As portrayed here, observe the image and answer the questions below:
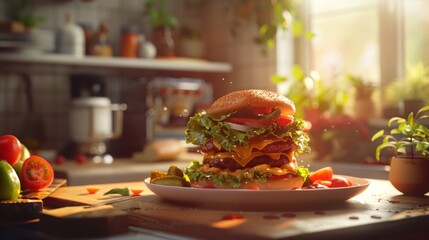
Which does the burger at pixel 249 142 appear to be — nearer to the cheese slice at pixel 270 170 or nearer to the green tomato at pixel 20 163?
the cheese slice at pixel 270 170

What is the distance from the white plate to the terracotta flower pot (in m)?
0.22

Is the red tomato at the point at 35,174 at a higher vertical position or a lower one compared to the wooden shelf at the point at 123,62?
lower

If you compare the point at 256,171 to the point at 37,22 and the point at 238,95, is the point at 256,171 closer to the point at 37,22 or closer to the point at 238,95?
the point at 238,95

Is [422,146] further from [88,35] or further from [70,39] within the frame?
[88,35]

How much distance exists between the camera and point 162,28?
14.4 feet

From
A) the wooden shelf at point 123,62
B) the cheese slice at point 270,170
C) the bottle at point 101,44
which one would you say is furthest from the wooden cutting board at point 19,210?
the bottle at point 101,44

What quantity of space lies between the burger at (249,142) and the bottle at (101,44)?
259cm

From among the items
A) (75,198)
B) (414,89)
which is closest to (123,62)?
(414,89)

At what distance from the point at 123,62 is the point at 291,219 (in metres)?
2.93

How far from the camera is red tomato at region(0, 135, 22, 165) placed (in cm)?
167

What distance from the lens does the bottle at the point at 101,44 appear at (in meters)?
4.06

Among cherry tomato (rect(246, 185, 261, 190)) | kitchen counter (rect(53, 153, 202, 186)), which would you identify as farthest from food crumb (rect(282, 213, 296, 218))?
kitchen counter (rect(53, 153, 202, 186))

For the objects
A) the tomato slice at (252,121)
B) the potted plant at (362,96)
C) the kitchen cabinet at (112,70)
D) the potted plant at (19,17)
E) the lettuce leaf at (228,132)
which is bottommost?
the lettuce leaf at (228,132)

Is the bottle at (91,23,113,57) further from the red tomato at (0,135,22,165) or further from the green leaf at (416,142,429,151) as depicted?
the green leaf at (416,142,429,151)
